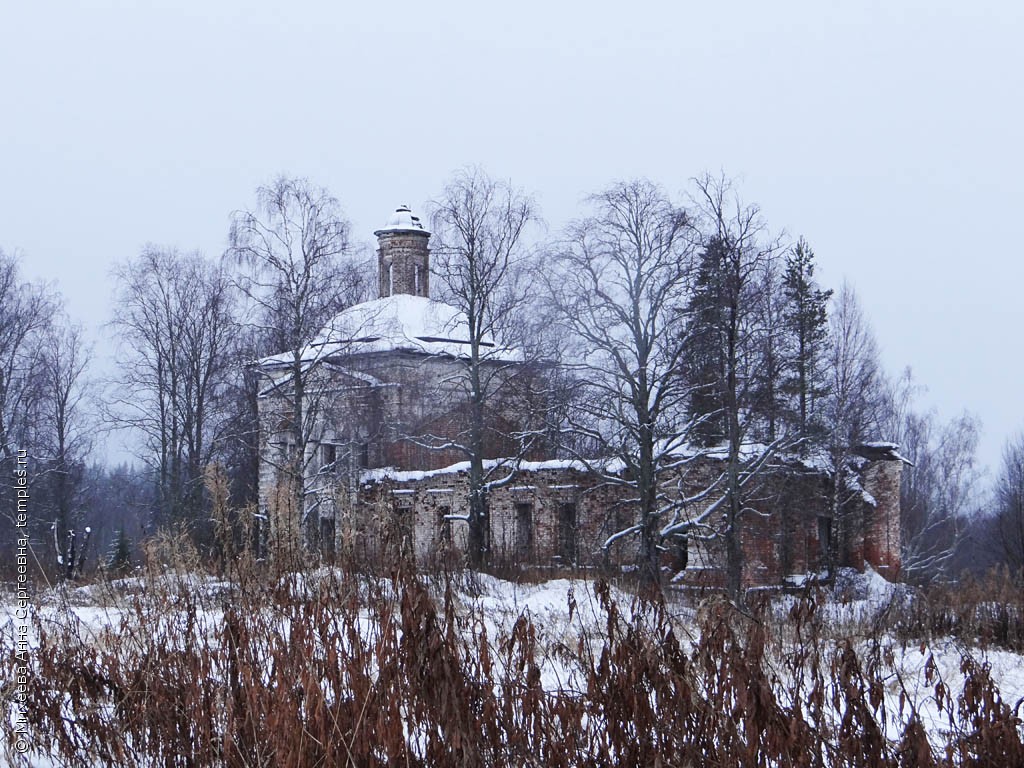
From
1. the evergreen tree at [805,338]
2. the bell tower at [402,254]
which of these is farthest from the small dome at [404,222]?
the evergreen tree at [805,338]

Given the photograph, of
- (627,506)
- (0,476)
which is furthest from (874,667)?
(0,476)

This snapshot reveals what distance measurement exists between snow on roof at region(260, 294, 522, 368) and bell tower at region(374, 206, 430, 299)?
7.73ft

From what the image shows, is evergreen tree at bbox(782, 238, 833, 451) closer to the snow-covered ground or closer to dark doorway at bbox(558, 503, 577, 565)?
dark doorway at bbox(558, 503, 577, 565)

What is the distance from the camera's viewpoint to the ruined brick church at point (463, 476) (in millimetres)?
26109

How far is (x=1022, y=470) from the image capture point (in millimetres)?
47969

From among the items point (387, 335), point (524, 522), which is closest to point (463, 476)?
point (524, 522)

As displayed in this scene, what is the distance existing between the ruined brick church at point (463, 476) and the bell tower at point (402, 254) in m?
7.57

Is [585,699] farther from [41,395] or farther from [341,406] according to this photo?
[41,395]

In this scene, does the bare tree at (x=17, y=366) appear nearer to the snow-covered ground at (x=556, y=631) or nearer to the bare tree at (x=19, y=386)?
the bare tree at (x=19, y=386)

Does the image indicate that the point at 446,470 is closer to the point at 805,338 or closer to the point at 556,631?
the point at 805,338

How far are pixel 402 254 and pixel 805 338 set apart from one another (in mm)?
15321

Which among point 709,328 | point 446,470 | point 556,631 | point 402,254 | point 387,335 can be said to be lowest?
point 556,631

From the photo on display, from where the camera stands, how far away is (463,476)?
1144 inches

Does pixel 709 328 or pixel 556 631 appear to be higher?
pixel 709 328
